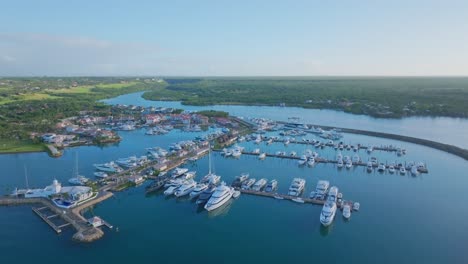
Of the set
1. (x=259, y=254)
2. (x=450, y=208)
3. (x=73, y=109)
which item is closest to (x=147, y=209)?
(x=259, y=254)

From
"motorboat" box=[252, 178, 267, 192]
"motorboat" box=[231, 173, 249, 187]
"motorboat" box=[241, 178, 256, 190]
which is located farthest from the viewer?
"motorboat" box=[231, 173, 249, 187]

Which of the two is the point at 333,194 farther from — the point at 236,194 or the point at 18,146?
the point at 18,146

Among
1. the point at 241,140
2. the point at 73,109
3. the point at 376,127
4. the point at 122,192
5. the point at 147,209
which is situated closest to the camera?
the point at 147,209

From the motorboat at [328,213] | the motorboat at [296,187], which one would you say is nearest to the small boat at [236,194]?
the motorboat at [296,187]

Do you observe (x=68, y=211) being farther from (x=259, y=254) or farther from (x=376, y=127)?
(x=376, y=127)

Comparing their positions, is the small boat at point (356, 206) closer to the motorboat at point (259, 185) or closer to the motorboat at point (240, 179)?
the motorboat at point (259, 185)

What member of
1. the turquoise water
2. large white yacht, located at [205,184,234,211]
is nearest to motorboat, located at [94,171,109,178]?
the turquoise water

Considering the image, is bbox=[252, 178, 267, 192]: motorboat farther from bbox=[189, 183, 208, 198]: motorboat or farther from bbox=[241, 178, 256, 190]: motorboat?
bbox=[189, 183, 208, 198]: motorboat

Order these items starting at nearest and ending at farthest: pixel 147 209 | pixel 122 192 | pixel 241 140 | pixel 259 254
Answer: pixel 259 254 < pixel 147 209 < pixel 122 192 < pixel 241 140
